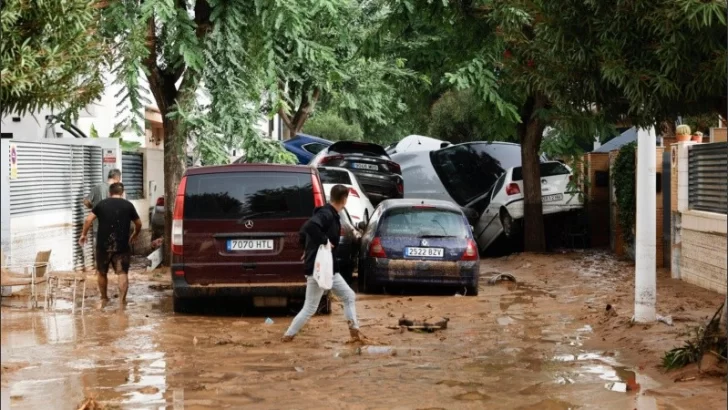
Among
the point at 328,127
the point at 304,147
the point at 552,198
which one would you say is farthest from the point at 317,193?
the point at 328,127

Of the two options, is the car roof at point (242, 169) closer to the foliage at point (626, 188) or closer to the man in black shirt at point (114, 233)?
the man in black shirt at point (114, 233)

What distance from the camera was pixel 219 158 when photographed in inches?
732

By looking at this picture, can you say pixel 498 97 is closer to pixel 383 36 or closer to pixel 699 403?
pixel 383 36

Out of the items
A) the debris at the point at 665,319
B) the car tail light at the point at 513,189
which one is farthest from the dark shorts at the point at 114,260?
the car tail light at the point at 513,189

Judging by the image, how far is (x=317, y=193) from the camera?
13797mm

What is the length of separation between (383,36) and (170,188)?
5.36 meters

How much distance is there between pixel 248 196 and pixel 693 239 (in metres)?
7.07

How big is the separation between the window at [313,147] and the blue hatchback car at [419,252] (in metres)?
16.0

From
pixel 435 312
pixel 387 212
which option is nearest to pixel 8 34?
pixel 435 312

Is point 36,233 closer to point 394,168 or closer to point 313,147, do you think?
point 394,168

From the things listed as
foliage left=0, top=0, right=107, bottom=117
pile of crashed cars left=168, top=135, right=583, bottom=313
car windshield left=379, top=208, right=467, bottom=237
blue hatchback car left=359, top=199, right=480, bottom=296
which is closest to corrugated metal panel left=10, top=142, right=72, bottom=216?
pile of crashed cars left=168, top=135, right=583, bottom=313

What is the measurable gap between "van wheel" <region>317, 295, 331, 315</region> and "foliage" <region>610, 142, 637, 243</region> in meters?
8.16

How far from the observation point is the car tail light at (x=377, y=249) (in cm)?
1656

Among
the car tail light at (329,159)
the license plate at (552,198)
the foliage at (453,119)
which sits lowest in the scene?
the license plate at (552,198)
